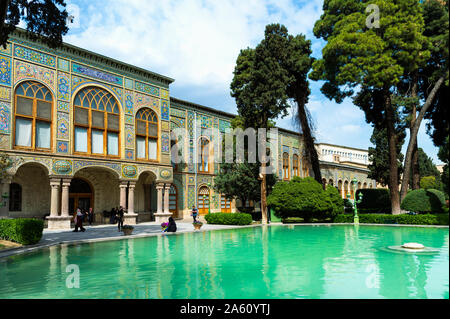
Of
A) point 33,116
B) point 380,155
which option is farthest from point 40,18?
point 380,155

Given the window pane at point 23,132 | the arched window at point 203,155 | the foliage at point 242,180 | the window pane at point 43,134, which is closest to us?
the window pane at point 23,132

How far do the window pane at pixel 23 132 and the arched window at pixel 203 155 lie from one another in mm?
16044

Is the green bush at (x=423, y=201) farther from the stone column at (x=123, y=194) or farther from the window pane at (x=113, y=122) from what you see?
the window pane at (x=113, y=122)

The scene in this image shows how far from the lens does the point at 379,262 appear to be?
33.3ft

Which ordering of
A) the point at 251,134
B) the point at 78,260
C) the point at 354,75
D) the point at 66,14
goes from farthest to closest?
1. the point at 251,134
2. the point at 354,75
3. the point at 66,14
4. the point at 78,260

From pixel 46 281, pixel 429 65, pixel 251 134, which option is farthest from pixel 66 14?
pixel 429 65

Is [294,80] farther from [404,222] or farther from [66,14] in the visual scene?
[66,14]

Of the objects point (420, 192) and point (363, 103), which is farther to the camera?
point (363, 103)

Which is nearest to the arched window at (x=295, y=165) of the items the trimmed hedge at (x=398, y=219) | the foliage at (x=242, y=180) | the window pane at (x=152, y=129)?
the foliage at (x=242, y=180)

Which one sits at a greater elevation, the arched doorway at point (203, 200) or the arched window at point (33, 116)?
the arched window at point (33, 116)

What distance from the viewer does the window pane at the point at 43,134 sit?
2148cm

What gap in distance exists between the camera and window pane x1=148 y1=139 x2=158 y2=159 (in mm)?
27547

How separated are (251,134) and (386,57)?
10922mm

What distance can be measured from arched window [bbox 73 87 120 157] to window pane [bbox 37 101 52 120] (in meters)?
1.68
